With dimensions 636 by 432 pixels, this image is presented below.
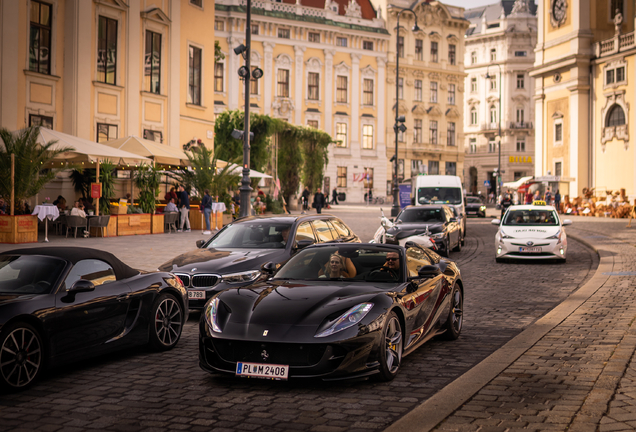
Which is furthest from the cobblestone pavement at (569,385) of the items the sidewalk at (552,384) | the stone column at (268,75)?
the stone column at (268,75)

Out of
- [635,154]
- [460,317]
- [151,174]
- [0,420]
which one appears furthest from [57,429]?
[635,154]

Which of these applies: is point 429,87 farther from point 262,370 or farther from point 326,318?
point 262,370

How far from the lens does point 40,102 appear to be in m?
26.3

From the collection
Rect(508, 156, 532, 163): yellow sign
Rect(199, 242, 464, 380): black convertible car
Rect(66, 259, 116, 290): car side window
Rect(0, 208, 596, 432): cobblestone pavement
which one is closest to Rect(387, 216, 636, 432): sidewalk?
Rect(0, 208, 596, 432): cobblestone pavement

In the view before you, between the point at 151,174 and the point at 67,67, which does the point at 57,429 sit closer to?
the point at 151,174

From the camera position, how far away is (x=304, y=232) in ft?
38.5

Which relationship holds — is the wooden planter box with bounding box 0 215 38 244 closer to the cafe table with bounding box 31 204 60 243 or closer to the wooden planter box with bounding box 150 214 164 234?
the cafe table with bounding box 31 204 60 243

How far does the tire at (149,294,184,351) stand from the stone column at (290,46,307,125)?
218ft

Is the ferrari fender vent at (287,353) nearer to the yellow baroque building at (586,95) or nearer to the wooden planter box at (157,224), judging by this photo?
the wooden planter box at (157,224)

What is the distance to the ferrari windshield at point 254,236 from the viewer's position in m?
11.3

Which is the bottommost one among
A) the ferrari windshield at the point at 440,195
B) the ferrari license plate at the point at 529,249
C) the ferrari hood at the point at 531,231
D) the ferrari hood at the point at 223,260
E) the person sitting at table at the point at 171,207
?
the ferrari license plate at the point at 529,249

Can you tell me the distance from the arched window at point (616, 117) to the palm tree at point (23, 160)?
145 ft

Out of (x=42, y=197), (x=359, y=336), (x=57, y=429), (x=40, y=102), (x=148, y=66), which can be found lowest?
(x=57, y=429)

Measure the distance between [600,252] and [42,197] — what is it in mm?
19419
